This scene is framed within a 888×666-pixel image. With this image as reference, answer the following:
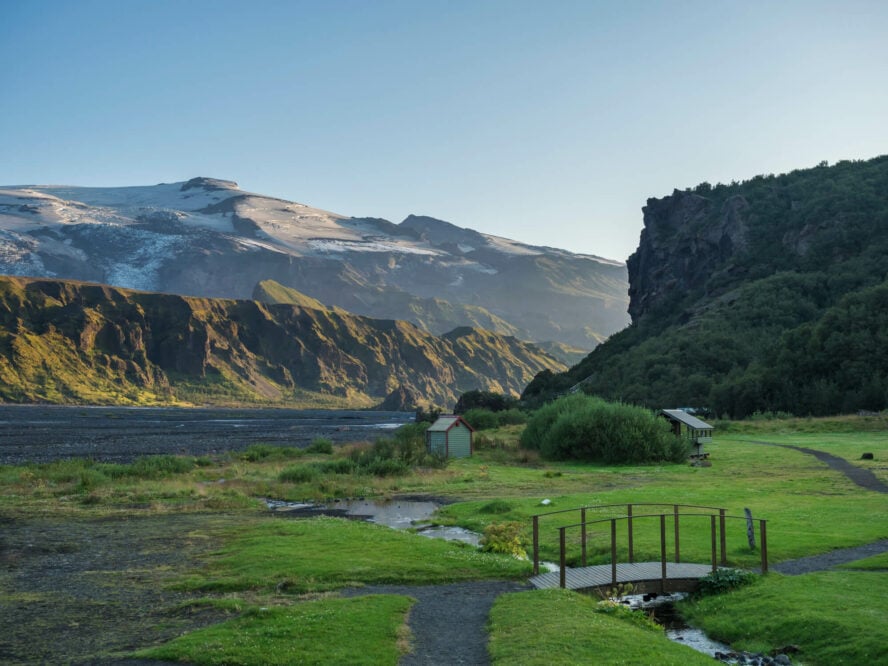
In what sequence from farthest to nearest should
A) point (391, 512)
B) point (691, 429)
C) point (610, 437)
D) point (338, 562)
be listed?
point (691, 429), point (610, 437), point (391, 512), point (338, 562)

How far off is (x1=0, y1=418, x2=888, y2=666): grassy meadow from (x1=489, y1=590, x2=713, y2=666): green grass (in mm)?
55

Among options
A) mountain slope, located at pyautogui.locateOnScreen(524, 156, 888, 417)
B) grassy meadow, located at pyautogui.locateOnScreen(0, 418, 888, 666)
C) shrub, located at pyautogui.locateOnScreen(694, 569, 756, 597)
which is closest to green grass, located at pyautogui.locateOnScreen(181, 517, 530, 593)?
grassy meadow, located at pyautogui.locateOnScreen(0, 418, 888, 666)

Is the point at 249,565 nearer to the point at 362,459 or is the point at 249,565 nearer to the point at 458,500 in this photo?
the point at 458,500

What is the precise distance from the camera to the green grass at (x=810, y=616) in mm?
15570

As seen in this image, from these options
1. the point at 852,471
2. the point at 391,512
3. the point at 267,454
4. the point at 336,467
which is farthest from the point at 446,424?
the point at 852,471

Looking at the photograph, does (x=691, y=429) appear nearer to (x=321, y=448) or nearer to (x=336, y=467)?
(x=336, y=467)

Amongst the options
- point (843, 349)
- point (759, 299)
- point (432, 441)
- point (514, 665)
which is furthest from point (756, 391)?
point (514, 665)

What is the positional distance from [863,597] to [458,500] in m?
28.3

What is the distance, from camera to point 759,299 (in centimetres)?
14838

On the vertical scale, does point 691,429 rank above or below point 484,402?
above

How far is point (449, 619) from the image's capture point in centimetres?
1856

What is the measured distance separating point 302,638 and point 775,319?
456 ft

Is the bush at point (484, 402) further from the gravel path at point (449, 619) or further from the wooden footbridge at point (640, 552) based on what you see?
the gravel path at point (449, 619)

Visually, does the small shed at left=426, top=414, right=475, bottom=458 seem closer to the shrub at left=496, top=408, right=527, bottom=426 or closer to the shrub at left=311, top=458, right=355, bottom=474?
the shrub at left=311, top=458, right=355, bottom=474
